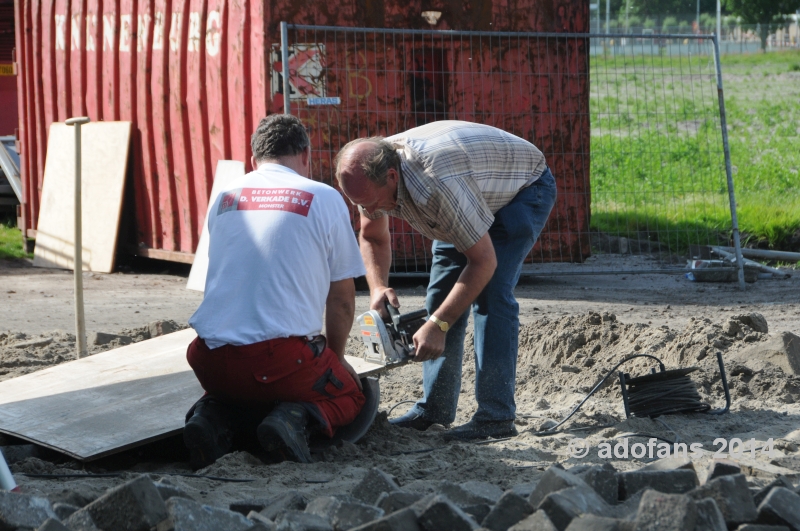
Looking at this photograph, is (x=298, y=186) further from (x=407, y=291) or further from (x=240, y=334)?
(x=407, y=291)

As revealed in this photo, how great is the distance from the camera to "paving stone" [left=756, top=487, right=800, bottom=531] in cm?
260

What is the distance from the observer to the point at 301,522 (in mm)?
2557

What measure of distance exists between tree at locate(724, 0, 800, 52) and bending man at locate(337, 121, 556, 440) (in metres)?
36.7

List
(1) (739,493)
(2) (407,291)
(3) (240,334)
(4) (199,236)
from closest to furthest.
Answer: (1) (739,493)
(3) (240,334)
(2) (407,291)
(4) (199,236)

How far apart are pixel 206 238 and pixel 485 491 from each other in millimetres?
5371

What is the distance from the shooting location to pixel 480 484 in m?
3.03

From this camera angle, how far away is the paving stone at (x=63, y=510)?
2.69 meters

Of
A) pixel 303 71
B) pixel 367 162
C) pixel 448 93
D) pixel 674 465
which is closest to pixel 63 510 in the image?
pixel 367 162

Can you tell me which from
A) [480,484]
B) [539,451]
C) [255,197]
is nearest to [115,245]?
[255,197]

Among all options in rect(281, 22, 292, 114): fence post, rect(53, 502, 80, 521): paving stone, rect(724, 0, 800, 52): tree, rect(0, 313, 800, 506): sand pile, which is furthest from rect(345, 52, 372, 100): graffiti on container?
rect(724, 0, 800, 52): tree

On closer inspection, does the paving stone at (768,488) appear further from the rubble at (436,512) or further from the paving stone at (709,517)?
the paving stone at (709,517)

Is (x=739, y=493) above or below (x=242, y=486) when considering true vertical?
above

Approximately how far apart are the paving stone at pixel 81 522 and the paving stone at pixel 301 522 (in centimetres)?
52

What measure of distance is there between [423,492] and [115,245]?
7.17 m
